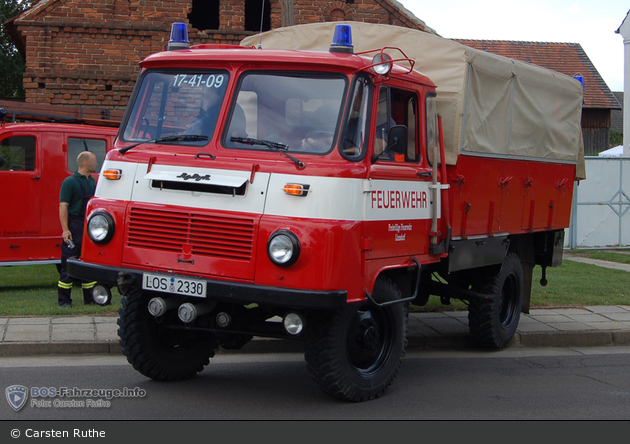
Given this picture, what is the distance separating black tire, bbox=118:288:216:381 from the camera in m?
5.88

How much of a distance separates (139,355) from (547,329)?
492 centimetres

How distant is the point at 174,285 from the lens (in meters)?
5.17

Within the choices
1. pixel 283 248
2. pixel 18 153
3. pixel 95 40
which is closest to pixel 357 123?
pixel 283 248

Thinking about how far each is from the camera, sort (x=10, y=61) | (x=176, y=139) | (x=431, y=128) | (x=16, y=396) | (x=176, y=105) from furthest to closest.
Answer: (x=10, y=61) < (x=431, y=128) < (x=176, y=105) < (x=176, y=139) < (x=16, y=396)

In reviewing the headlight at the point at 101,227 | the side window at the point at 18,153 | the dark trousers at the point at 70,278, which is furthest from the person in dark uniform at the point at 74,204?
the headlight at the point at 101,227

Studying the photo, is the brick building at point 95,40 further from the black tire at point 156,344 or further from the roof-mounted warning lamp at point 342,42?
the black tire at point 156,344

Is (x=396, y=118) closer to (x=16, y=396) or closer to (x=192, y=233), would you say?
(x=192, y=233)

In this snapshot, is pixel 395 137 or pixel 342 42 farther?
pixel 342 42

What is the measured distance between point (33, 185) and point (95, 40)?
5750mm

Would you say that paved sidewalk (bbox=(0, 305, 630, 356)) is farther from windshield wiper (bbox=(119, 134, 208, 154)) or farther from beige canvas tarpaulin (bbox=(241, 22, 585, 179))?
windshield wiper (bbox=(119, 134, 208, 154))

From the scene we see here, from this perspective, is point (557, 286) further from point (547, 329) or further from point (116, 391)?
point (116, 391)

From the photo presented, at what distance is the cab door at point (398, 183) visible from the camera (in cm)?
541

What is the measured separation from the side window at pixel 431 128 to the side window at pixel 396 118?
0.56 feet

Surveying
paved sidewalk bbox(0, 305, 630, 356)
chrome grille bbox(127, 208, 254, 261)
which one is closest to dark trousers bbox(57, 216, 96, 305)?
paved sidewalk bbox(0, 305, 630, 356)
